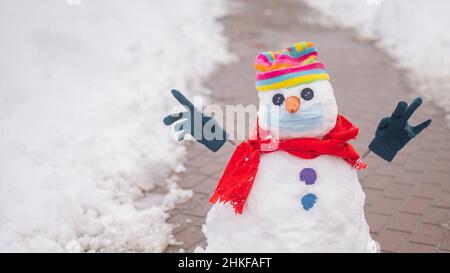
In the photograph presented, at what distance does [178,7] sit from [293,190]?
8.16m

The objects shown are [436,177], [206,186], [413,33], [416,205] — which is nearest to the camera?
[416,205]

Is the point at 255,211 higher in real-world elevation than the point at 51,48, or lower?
lower

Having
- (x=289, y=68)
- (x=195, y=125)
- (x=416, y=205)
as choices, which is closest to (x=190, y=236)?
(x=195, y=125)

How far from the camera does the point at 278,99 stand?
8.62 ft

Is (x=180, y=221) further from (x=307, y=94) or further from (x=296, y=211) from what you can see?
(x=307, y=94)

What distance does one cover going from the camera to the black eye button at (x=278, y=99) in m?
2.62

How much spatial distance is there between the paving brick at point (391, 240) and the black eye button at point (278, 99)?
161cm

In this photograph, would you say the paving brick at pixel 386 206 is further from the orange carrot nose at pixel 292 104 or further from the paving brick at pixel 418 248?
the orange carrot nose at pixel 292 104

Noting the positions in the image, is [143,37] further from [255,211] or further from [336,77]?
[255,211]

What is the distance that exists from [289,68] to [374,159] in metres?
2.73

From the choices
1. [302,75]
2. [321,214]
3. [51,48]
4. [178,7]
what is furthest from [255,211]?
[178,7]

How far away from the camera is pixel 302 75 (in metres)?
2.60

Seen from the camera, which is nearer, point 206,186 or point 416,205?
point 416,205

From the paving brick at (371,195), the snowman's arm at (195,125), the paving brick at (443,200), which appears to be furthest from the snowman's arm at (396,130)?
the paving brick at (443,200)
